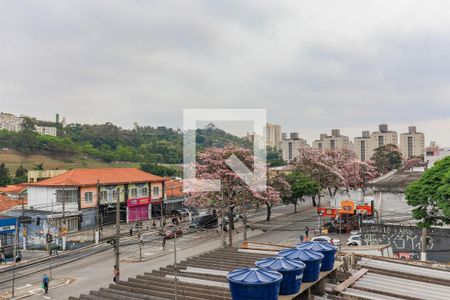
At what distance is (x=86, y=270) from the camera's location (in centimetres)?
3125

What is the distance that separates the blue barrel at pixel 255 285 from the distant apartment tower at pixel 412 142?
147323mm

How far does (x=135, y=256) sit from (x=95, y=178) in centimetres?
2024

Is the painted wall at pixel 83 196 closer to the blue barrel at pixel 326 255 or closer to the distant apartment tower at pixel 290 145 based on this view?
the blue barrel at pixel 326 255

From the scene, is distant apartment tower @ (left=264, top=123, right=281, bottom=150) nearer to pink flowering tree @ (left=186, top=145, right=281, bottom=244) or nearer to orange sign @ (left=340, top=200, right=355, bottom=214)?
orange sign @ (left=340, top=200, right=355, bottom=214)

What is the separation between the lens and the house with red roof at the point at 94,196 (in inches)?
1868

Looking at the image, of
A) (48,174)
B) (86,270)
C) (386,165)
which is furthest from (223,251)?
(386,165)

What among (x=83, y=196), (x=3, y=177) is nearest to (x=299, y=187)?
(x=83, y=196)

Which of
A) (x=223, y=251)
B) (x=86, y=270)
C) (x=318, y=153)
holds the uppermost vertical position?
(x=318, y=153)

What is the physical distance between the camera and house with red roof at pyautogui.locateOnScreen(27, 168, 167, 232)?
47444mm

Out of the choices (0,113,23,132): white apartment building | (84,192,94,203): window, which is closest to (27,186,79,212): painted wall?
(84,192,94,203): window

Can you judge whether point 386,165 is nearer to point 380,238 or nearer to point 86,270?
point 380,238

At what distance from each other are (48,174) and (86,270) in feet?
143

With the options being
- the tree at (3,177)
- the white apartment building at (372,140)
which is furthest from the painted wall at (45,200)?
the white apartment building at (372,140)

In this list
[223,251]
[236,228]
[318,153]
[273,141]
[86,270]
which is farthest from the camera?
[273,141]
